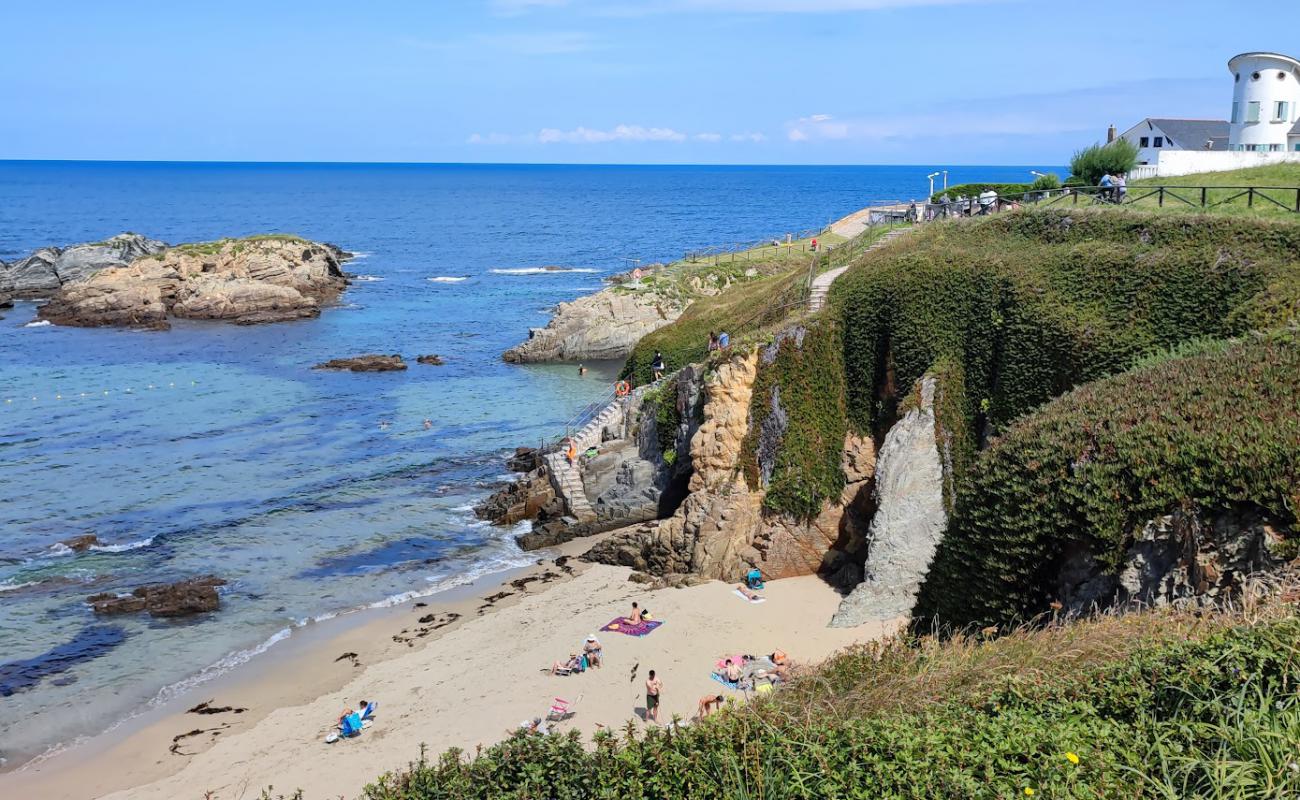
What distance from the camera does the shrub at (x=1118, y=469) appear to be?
14781 mm

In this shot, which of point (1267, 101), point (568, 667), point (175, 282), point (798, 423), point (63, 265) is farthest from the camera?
point (63, 265)

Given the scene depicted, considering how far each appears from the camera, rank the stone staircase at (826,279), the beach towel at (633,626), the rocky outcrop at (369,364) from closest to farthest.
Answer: the beach towel at (633,626), the stone staircase at (826,279), the rocky outcrop at (369,364)

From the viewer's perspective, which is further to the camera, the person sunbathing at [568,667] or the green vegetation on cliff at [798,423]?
the green vegetation on cliff at [798,423]

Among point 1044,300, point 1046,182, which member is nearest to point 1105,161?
point 1046,182

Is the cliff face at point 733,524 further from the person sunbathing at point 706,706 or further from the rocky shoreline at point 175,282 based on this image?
the rocky shoreline at point 175,282

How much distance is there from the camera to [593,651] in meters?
23.7

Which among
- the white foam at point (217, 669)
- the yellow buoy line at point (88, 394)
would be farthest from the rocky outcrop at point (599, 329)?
the white foam at point (217, 669)

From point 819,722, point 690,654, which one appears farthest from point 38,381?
point 819,722

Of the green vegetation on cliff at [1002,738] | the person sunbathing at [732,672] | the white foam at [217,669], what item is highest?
the green vegetation on cliff at [1002,738]

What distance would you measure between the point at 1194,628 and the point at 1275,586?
2262 mm

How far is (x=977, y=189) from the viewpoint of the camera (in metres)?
48.7

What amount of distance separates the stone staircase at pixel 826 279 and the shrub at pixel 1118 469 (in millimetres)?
14721

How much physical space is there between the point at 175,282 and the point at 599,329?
41.5 m

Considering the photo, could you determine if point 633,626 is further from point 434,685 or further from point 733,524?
point 733,524
